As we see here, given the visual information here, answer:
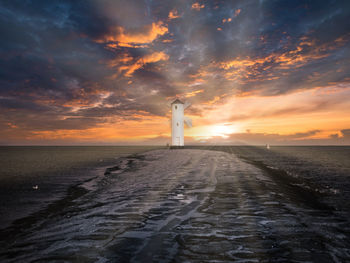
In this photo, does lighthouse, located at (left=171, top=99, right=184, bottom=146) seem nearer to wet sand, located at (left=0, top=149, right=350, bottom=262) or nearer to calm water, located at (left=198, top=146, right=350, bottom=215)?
calm water, located at (left=198, top=146, right=350, bottom=215)

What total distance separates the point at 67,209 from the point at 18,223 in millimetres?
1895

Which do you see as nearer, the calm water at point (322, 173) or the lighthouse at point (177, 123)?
the calm water at point (322, 173)

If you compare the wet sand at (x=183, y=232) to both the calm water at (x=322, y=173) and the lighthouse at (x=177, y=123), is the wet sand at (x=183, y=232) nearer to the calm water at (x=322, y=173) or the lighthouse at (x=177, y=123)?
the calm water at (x=322, y=173)

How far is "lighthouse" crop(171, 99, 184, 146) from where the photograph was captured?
59.9m

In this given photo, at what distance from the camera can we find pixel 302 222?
738 cm

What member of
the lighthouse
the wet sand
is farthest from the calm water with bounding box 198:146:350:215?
the lighthouse

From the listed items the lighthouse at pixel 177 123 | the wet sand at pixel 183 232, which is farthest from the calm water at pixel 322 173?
the lighthouse at pixel 177 123

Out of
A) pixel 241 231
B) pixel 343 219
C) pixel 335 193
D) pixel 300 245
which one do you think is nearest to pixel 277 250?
pixel 300 245

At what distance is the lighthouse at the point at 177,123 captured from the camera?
5994 cm

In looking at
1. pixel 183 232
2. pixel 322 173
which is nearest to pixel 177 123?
pixel 322 173

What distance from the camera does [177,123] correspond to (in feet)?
200

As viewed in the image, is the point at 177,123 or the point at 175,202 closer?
the point at 175,202

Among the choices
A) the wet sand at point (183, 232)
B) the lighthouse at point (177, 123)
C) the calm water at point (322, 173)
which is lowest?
the calm water at point (322, 173)

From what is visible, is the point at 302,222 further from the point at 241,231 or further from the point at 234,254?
the point at 234,254
